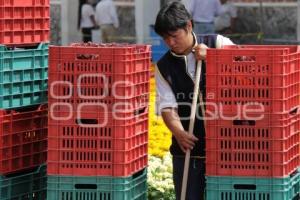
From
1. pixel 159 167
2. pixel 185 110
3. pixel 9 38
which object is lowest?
pixel 159 167

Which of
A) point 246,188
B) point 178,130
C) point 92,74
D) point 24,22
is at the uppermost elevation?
point 24,22

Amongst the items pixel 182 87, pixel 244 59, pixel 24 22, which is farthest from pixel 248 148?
pixel 24 22

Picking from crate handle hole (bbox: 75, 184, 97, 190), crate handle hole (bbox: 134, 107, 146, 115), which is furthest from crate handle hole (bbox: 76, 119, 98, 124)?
crate handle hole (bbox: 75, 184, 97, 190)

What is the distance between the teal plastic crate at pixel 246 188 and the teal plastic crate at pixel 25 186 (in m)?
1.44

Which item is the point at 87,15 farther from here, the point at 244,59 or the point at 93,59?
the point at 244,59

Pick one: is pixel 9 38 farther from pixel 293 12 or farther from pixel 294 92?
pixel 293 12

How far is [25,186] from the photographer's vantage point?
25.1 ft

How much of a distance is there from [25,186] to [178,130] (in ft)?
4.26

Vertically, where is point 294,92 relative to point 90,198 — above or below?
→ above

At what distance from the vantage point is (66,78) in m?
6.96

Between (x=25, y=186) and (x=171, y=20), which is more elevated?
(x=171, y=20)

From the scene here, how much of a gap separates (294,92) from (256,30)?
18169 mm

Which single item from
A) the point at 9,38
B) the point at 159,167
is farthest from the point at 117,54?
the point at 159,167

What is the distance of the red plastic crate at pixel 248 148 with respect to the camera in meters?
6.72
